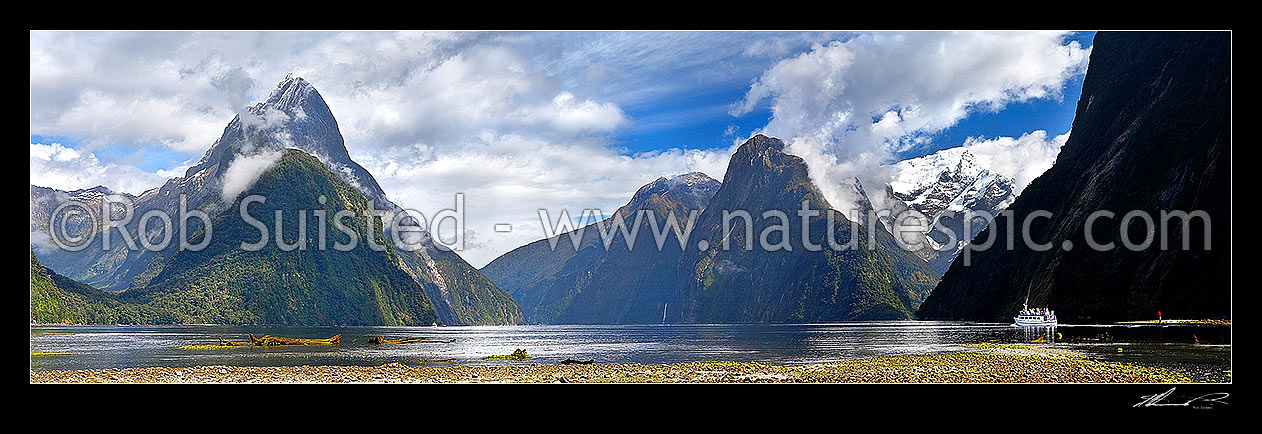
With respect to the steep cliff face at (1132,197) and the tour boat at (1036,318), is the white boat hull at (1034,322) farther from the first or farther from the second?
the steep cliff face at (1132,197)

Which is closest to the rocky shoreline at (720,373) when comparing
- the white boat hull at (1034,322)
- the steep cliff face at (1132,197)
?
the steep cliff face at (1132,197)

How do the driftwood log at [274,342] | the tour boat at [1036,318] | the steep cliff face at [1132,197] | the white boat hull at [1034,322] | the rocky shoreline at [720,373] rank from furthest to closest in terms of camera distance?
the tour boat at [1036,318], the white boat hull at [1034,322], the steep cliff face at [1132,197], the driftwood log at [274,342], the rocky shoreline at [720,373]

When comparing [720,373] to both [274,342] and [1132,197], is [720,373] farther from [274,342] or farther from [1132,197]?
[1132,197]

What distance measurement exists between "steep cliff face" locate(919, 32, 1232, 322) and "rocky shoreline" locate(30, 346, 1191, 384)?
42311mm

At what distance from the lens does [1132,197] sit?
117 meters
